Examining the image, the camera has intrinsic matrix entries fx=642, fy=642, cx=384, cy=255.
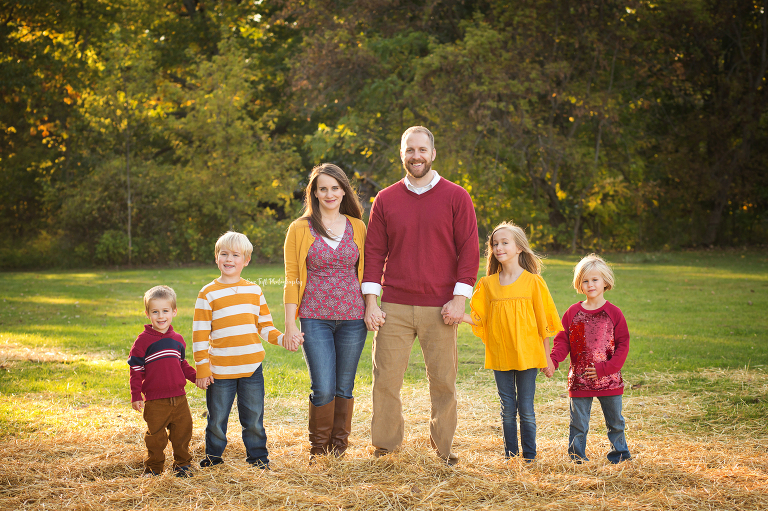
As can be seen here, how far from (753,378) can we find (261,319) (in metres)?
4.86

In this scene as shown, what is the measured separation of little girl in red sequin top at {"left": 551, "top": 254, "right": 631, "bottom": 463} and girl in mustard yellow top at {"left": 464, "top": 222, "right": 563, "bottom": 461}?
0.17 meters

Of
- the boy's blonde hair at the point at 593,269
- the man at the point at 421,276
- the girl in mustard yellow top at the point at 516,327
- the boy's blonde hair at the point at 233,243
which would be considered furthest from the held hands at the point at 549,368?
the boy's blonde hair at the point at 233,243

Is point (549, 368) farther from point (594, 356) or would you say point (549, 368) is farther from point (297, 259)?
point (297, 259)

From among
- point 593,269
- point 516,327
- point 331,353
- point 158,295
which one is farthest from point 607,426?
point 158,295

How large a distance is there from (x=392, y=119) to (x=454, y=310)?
721 inches

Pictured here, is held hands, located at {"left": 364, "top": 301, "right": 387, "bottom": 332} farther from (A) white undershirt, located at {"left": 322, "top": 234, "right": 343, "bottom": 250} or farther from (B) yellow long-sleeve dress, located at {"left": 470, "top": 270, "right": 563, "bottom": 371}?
(B) yellow long-sleeve dress, located at {"left": 470, "top": 270, "right": 563, "bottom": 371}

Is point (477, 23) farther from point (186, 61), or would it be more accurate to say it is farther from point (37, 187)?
point (37, 187)

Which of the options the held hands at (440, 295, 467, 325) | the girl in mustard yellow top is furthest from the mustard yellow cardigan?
the girl in mustard yellow top

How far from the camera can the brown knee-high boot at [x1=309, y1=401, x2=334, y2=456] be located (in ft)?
12.8

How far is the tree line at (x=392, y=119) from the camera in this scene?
20.2 m

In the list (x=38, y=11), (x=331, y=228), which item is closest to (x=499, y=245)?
(x=331, y=228)

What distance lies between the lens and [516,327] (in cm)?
392

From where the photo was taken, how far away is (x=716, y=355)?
721 centimetres

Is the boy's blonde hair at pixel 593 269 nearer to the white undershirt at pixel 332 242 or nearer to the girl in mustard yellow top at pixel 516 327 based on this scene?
the girl in mustard yellow top at pixel 516 327
